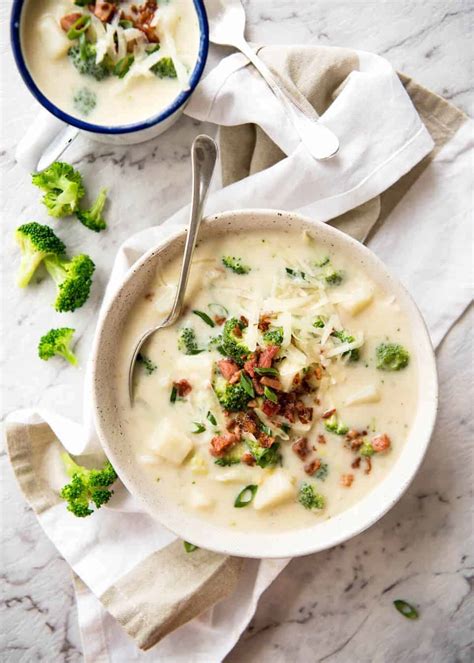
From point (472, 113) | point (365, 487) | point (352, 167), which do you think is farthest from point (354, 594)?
point (472, 113)

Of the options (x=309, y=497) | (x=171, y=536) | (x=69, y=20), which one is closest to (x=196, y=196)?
(x=69, y=20)

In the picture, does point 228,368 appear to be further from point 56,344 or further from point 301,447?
point 56,344

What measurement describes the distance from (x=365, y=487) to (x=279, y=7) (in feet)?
6.88

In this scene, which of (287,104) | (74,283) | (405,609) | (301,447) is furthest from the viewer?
(405,609)

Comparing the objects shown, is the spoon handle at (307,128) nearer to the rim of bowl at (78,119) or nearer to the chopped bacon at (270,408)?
the rim of bowl at (78,119)

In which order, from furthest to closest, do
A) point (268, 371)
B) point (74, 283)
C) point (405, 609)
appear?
point (405, 609) < point (74, 283) < point (268, 371)

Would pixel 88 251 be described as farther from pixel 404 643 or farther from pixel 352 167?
pixel 404 643

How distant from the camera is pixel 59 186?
3.03 metres

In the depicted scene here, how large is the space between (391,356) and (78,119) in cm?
150

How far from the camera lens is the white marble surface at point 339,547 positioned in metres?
3.12

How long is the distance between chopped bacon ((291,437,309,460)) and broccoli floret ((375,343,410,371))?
40 cm

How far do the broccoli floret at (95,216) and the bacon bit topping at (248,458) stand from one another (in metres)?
1.20

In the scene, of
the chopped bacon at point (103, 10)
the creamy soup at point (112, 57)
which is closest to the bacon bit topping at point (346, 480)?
the creamy soup at point (112, 57)

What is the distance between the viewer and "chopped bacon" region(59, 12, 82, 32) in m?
2.68
